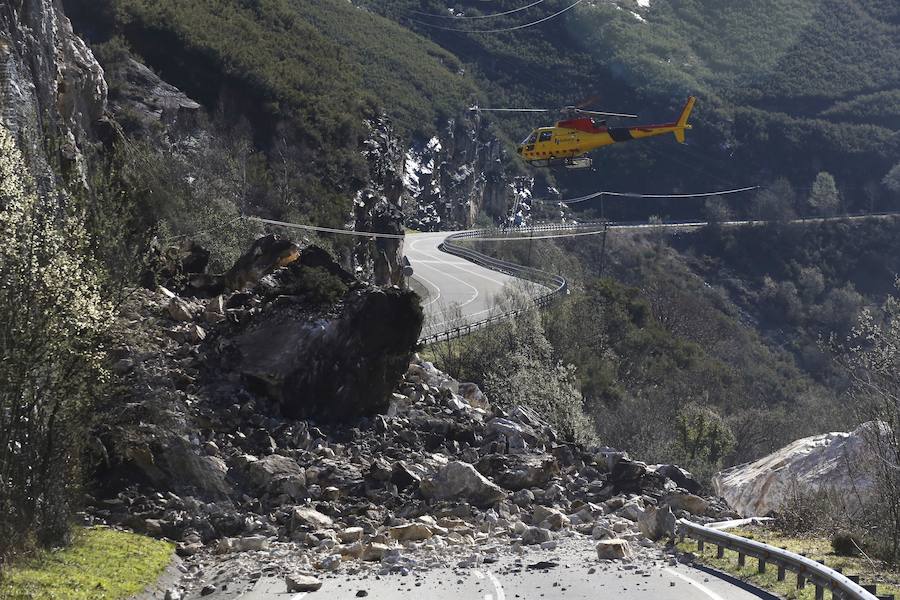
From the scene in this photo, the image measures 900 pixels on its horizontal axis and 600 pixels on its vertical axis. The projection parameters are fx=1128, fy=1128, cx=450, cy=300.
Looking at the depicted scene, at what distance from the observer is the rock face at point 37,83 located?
2422 centimetres

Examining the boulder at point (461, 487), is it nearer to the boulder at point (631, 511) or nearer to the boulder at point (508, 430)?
the boulder at point (631, 511)

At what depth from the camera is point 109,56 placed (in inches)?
2261

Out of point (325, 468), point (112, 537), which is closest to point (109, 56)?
point (325, 468)

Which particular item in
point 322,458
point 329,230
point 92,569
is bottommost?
point 322,458

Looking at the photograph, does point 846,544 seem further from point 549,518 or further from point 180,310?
point 180,310

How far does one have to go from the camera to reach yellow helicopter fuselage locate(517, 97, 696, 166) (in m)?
49.4

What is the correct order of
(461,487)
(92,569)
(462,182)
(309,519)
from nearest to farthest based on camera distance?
(92,569)
(309,519)
(461,487)
(462,182)

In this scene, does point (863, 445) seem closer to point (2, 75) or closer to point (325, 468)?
point (325, 468)

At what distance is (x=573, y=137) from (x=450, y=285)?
83.0 feet

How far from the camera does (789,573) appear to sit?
15.9 metres

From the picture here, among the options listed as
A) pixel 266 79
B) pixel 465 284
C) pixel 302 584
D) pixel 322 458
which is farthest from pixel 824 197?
→ pixel 302 584

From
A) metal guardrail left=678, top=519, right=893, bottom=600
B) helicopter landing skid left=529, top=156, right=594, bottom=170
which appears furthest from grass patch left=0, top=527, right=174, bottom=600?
helicopter landing skid left=529, top=156, right=594, bottom=170

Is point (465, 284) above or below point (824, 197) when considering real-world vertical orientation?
below

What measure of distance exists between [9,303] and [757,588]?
1089cm
